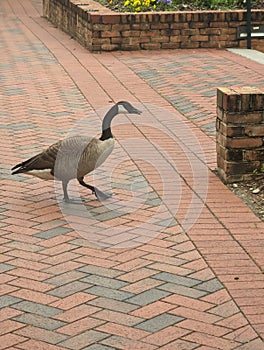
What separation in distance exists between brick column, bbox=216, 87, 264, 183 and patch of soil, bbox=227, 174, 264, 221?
0.06 m

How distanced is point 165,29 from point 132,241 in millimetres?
7873

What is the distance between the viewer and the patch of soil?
577cm

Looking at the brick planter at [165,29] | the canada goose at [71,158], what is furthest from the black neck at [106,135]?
the brick planter at [165,29]

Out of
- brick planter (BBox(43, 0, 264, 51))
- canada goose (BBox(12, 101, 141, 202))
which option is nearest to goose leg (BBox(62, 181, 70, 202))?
canada goose (BBox(12, 101, 141, 202))

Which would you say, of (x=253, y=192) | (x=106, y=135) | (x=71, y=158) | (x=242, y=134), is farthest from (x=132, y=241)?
(x=242, y=134)

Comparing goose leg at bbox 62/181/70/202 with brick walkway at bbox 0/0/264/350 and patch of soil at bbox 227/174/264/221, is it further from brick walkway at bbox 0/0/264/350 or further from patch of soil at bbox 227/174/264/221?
patch of soil at bbox 227/174/264/221

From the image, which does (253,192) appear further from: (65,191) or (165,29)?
(165,29)

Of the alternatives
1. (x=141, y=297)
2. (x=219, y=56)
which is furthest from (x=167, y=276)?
(x=219, y=56)

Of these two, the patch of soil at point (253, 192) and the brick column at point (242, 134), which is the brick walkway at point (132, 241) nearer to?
the patch of soil at point (253, 192)

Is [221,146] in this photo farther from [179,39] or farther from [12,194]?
[179,39]

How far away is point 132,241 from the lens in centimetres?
521

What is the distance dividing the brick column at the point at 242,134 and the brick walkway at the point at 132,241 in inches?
7.8

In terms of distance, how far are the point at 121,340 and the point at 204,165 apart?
117 inches

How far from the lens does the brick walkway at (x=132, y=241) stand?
4.06 m
